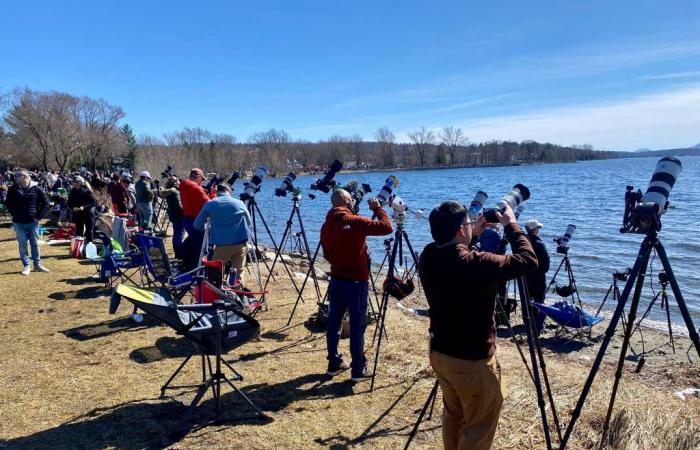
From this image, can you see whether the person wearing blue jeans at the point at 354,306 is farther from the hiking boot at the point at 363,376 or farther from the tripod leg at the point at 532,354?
the tripod leg at the point at 532,354

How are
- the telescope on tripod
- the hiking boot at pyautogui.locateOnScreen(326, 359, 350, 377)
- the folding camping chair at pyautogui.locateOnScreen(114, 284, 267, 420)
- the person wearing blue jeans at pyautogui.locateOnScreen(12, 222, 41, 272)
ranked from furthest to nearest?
1. the person wearing blue jeans at pyautogui.locateOnScreen(12, 222, 41, 272)
2. the hiking boot at pyautogui.locateOnScreen(326, 359, 350, 377)
3. the folding camping chair at pyautogui.locateOnScreen(114, 284, 267, 420)
4. the telescope on tripod

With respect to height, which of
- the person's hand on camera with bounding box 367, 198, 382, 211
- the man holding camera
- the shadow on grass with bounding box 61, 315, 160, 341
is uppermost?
the person's hand on camera with bounding box 367, 198, 382, 211

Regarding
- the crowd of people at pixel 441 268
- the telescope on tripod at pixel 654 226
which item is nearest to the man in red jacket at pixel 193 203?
the crowd of people at pixel 441 268

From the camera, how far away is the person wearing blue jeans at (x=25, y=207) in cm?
822

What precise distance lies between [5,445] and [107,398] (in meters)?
0.85

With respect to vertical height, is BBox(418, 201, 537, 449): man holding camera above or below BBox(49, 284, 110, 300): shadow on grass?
above

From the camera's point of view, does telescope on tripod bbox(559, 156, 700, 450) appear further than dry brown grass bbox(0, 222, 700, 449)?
No

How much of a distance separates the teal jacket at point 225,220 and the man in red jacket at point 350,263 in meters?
1.92

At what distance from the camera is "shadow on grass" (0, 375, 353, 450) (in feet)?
11.6

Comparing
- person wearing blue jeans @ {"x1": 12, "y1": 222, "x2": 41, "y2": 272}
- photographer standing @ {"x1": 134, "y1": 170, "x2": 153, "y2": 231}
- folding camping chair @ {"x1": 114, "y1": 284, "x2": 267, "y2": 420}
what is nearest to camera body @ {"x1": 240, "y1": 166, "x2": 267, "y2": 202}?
folding camping chair @ {"x1": 114, "y1": 284, "x2": 267, "y2": 420}

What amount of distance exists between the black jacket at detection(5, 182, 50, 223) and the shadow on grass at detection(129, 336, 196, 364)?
178 inches

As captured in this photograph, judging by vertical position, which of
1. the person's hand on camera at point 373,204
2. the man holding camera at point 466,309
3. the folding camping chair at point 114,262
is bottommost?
the folding camping chair at point 114,262

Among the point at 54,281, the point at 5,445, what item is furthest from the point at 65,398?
the point at 54,281

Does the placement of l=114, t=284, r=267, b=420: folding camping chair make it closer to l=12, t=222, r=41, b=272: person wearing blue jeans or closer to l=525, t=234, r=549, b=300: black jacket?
l=525, t=234, r=549, b=300: black jacket
